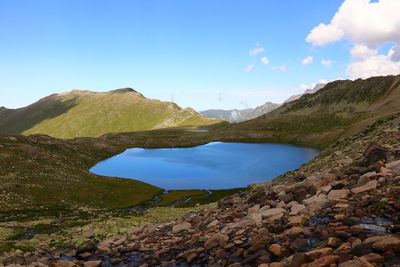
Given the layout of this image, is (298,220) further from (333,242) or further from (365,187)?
(365,187)

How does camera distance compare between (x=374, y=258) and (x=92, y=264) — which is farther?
(x=92, y=264)

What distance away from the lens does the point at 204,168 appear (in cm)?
12500

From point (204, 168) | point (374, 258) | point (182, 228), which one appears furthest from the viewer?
point (204, 168)

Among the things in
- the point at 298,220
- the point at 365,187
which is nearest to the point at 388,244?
the point at 298,220

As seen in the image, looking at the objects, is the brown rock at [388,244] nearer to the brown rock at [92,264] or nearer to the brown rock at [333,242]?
the brown rock at [333,242]

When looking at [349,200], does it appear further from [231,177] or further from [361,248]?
[231,177]

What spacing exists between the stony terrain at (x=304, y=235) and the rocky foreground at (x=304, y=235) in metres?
0.03

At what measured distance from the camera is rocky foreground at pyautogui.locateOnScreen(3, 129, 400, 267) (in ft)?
31.8

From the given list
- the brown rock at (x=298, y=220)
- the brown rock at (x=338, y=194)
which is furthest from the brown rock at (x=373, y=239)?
the brown rock at (x=338, y=194)

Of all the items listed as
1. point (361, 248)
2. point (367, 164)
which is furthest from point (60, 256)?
point (367, 164)

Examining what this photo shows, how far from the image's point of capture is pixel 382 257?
856cm

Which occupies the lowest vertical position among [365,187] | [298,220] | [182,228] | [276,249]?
[182,228]

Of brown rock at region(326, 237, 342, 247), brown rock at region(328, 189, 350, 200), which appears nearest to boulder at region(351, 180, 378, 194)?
brown rock at region(328, 189, 350, 200)

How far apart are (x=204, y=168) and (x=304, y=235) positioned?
113262 mm
